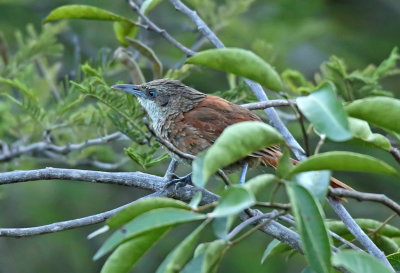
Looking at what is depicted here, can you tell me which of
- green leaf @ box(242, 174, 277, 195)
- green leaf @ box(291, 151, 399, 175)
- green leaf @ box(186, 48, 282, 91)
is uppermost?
green leaf @ box(186, 48, 282, 91)

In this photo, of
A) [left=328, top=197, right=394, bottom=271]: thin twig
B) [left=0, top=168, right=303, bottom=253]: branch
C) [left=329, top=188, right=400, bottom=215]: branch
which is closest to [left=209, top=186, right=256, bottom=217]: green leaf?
[left=329, top=188, right=400, bottom=215]: branch

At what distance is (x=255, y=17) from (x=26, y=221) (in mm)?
3442

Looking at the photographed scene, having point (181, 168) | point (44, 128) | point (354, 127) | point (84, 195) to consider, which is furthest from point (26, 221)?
point (354, 127)

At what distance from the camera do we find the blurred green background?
774cm

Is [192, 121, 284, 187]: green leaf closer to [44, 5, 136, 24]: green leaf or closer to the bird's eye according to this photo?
[44, 5, 136, 24]: green leaf

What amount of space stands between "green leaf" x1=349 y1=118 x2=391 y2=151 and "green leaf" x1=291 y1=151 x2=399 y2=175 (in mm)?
254

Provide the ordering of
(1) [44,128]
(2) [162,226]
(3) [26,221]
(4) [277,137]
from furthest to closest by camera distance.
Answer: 1. (3) [26,221]
2. (1) [44,128]
3. (4) [277,137]
4. (2) [162,226]

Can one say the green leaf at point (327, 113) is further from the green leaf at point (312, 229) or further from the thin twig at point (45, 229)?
the thin twig at point (45, 229)

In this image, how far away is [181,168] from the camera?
6.82 meters

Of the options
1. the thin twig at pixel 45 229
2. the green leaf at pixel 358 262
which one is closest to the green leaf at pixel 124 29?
the thin twig at pixel 45 229

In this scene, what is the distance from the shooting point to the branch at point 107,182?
2.73 m

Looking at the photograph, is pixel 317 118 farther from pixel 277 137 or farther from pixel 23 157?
pixel 23 157

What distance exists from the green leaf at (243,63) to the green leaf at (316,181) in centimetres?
27

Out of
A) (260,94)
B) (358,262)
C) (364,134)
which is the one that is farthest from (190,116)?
(358,262)
